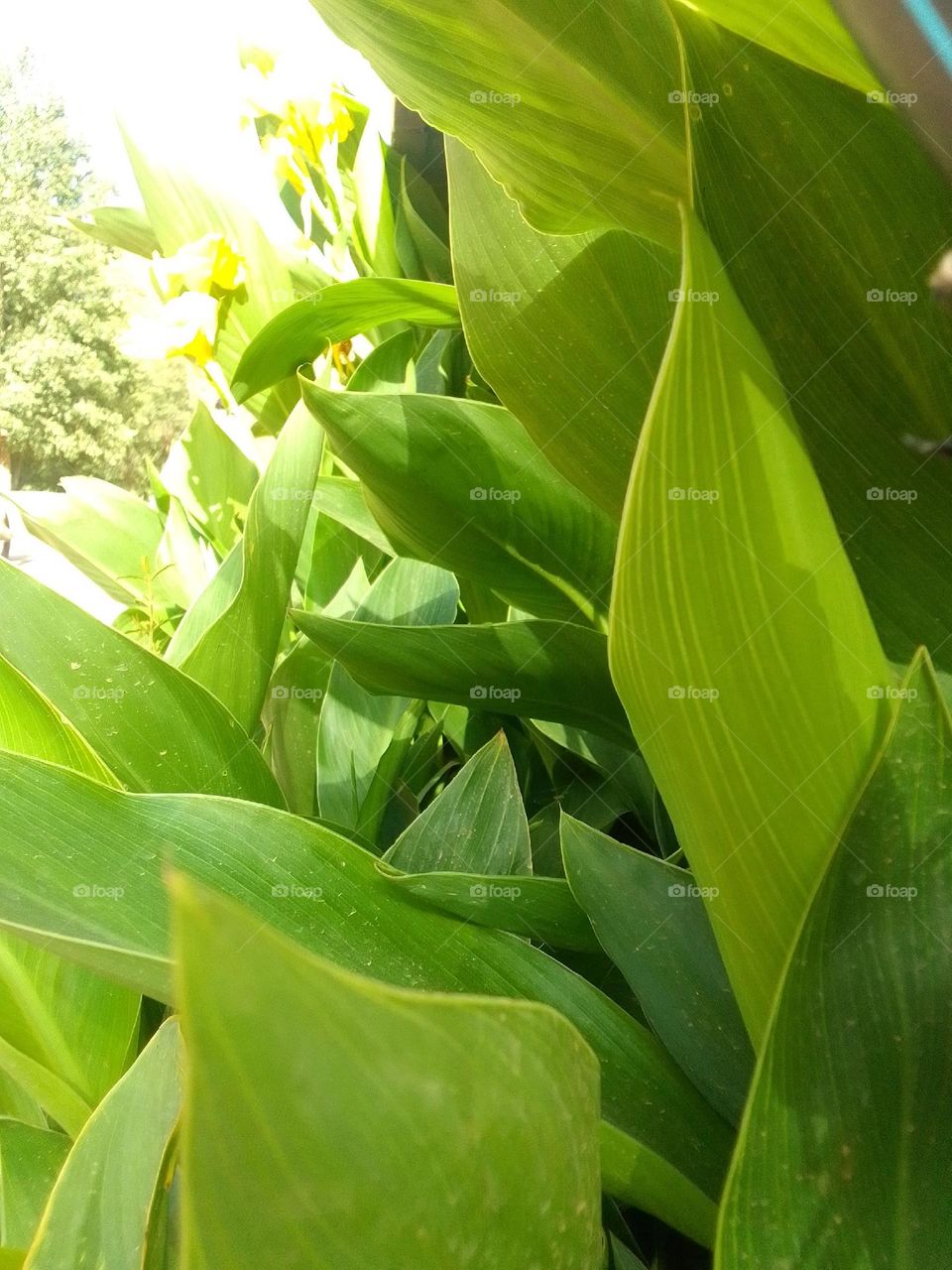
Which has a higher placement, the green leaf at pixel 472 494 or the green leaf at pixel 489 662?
the green leaf at pixel 472 494

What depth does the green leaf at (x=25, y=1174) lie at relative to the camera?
289 millimetres

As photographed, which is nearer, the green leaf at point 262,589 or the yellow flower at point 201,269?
the green leaf at point 262,589

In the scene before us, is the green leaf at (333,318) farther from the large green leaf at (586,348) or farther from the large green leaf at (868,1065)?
the large green leaf at (868,1065)

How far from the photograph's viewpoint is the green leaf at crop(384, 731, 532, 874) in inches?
13.5

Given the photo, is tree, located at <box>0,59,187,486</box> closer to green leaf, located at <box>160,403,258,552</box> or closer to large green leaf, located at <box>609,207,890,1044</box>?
green leaf, located at <box>160,403,258,552</box>

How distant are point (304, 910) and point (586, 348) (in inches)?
7.7

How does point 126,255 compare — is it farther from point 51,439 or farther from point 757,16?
point 757,16

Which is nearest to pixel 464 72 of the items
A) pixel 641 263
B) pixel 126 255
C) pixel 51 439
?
pixel 641 263

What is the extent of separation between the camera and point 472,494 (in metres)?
Answer: 0.40

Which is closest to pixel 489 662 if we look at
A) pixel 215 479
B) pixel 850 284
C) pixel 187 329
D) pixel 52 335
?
pixel 850 284

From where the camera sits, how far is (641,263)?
0.30m

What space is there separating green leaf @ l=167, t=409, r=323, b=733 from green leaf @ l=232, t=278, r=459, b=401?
98 mm

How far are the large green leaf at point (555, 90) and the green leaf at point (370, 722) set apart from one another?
26 centimetres

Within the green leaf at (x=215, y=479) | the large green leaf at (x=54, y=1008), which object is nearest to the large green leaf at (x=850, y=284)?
the large green leaf at (x=54, y=1008)
